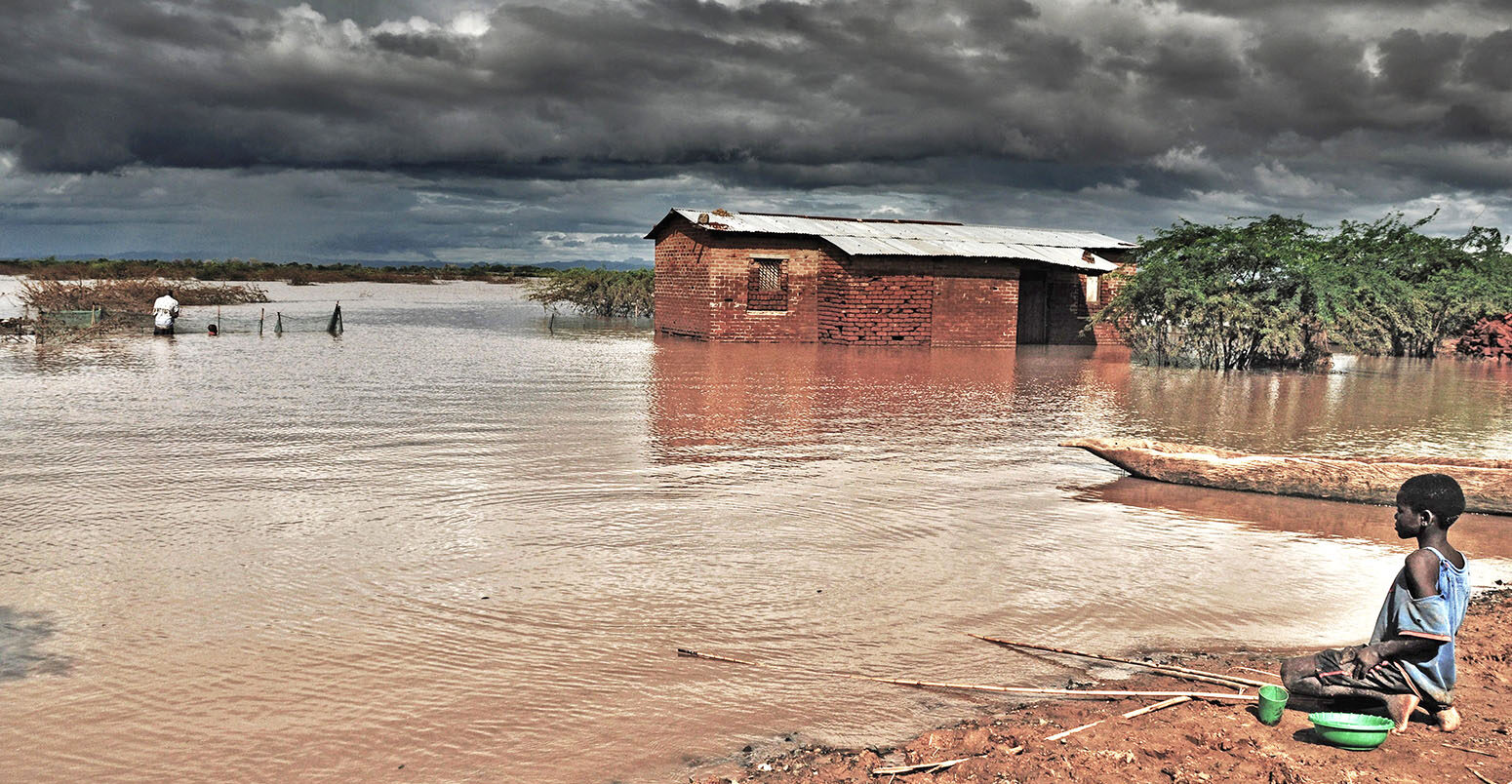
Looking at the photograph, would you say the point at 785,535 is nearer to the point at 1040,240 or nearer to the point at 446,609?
the point at 446,609

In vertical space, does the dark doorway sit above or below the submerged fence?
above

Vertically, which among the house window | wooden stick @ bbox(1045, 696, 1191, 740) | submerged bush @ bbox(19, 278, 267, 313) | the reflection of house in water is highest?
the house window

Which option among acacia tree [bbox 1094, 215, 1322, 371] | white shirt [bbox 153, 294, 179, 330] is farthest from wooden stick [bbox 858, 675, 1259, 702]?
white shirt [bbox 153, 294, 179, 330]

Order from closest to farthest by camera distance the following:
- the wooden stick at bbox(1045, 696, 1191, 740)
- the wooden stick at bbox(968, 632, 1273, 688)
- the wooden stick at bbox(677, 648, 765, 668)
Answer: the wooden stick at bbox(1045, 696, 1191, 740) → the wooden stick at bbox(968, 632, 1273, 688) → the wooden stick at bbox(677, 648, 765, 668)

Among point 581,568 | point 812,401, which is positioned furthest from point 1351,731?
point 812,401

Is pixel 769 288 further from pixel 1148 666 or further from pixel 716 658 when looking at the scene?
pixel 1148 666

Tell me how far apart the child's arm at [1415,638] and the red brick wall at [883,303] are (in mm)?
22579

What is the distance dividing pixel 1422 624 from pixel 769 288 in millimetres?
24216

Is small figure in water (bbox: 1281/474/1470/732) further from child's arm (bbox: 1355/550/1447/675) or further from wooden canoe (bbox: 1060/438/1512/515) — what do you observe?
wooden canoe (bbox: 1060/438/1512/515)

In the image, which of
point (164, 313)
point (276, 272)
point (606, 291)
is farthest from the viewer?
point (276, 272)

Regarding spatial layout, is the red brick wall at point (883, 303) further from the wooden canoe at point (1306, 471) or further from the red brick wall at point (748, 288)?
the wooden canoe at point (1306, 471)

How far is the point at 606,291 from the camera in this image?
139ft

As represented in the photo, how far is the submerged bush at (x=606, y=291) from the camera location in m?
41.8

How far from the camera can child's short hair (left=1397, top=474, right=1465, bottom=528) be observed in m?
3.92
